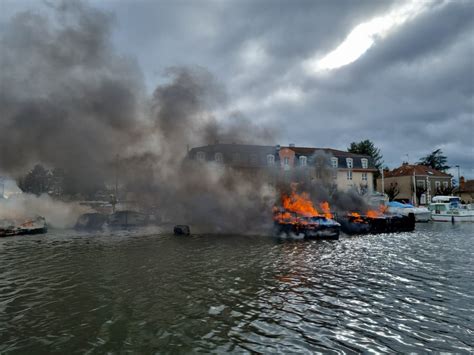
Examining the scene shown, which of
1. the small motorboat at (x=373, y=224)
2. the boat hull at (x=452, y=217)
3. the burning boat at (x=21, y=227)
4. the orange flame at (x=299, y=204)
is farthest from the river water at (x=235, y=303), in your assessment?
the boat hull at (x=452, y=217)

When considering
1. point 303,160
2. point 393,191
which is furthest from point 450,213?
point 303,160

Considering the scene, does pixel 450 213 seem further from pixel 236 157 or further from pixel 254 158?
pixel 236 157

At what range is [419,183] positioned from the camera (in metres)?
77.9

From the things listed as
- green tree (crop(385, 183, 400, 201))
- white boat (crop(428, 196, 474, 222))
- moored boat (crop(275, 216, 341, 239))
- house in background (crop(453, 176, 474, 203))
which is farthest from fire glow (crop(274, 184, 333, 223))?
house in background (crop(453, 176, 474, 203))

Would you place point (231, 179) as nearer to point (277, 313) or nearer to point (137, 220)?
point (137, 220)

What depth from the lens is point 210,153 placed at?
148 ft

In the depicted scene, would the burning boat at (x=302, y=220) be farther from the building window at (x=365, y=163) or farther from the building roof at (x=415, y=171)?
the building roof at (x=415, y=171)

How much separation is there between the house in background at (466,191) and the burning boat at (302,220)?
2681 inches

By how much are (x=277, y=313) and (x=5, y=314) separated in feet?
31.9

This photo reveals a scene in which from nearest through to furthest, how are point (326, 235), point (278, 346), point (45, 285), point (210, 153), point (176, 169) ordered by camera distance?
point (278, 346) < point (45, 285) < point (326, 235) < point (176, 169) < point (210, 153)

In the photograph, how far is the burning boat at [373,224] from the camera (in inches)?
1579

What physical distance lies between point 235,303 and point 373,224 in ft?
114

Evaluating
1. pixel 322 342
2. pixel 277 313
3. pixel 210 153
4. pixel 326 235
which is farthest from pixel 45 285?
pixel 210 153

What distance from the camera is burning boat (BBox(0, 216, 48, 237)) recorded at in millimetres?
34469
